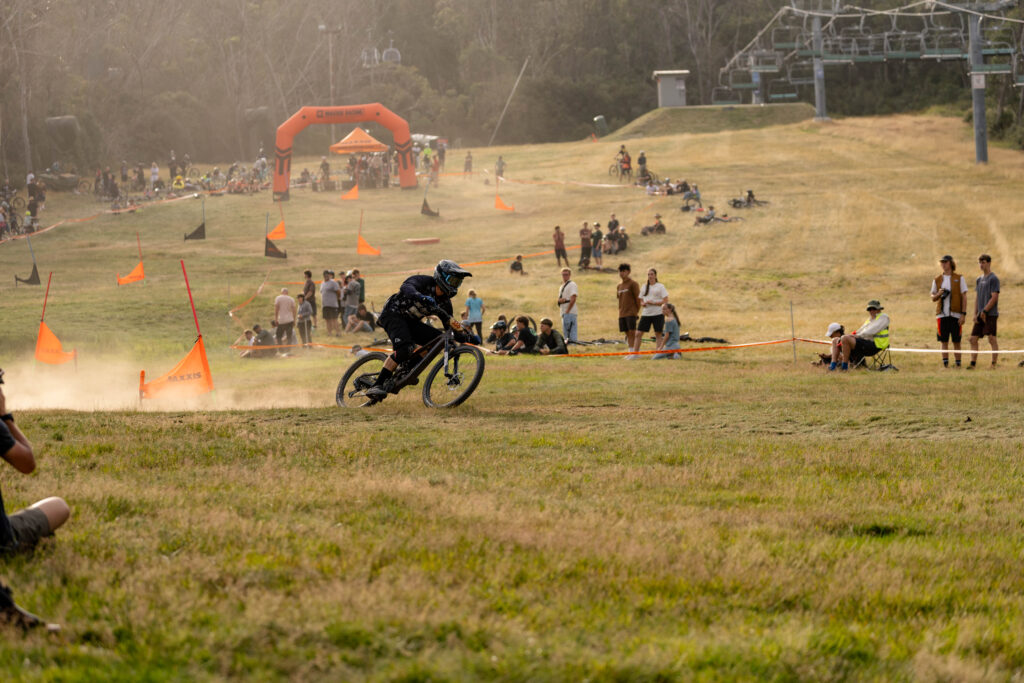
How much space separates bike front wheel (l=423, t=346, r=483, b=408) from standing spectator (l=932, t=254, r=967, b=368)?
903cm

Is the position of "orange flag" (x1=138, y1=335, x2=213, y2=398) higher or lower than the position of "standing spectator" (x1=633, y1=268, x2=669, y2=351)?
lower

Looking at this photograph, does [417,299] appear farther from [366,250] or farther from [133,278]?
[366,250]

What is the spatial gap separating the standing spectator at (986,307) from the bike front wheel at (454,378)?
947 centimetres

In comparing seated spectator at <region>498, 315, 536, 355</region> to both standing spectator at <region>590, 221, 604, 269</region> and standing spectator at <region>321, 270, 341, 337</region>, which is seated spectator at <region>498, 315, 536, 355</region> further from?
standing spectator at <region>590, 221, 604, 269</region>

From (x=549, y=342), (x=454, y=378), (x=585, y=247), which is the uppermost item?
(x=585, y=247)

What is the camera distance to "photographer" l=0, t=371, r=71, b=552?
5.29m

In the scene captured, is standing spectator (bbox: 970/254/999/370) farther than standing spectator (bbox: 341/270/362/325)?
No

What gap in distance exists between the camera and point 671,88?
294 ft

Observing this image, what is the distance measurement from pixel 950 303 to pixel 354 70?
92453mm

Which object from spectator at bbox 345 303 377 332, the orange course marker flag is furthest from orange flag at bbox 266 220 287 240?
spectator at bbox 345 303 377 332

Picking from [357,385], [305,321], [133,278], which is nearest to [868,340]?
[357,385]

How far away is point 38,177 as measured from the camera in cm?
5981

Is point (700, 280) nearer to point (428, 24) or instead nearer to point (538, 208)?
point (538, 208)

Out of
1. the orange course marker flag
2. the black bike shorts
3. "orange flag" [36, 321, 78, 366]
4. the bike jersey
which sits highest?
the orange course marker flag
